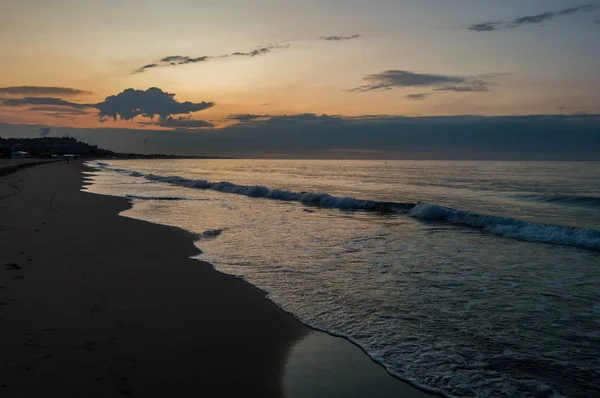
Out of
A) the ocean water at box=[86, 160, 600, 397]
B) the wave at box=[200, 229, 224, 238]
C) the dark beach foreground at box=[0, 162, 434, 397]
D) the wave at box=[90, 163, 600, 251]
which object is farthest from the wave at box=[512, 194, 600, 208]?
the dark beach foreground at box=[0, 162, 434, 397]

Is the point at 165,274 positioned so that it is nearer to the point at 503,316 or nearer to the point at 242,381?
the point at 242,381

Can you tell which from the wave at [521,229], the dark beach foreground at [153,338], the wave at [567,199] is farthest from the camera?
the wave at [567,199]

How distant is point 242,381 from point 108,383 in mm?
1308

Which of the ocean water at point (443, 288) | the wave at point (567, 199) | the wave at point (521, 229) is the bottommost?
the ocean water at point (443, 288)

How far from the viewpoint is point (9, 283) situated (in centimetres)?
707

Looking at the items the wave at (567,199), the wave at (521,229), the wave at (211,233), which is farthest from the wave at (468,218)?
the wave at (211,233)

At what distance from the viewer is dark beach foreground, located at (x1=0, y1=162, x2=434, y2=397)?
414 centimetres

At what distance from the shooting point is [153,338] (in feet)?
17.1

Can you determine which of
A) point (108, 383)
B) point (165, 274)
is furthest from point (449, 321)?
point (165, 274)

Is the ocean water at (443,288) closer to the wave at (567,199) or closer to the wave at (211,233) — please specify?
the wave at (211,233)

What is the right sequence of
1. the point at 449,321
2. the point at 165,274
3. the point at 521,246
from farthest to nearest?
the point at 521,246
the point at 165,274
the point at 449,321

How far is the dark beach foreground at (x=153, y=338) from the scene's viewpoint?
414 centimetres

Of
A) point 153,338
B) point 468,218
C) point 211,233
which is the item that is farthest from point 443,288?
point 468,218

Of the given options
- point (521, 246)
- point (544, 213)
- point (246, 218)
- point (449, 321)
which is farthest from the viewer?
point (544, 213)
